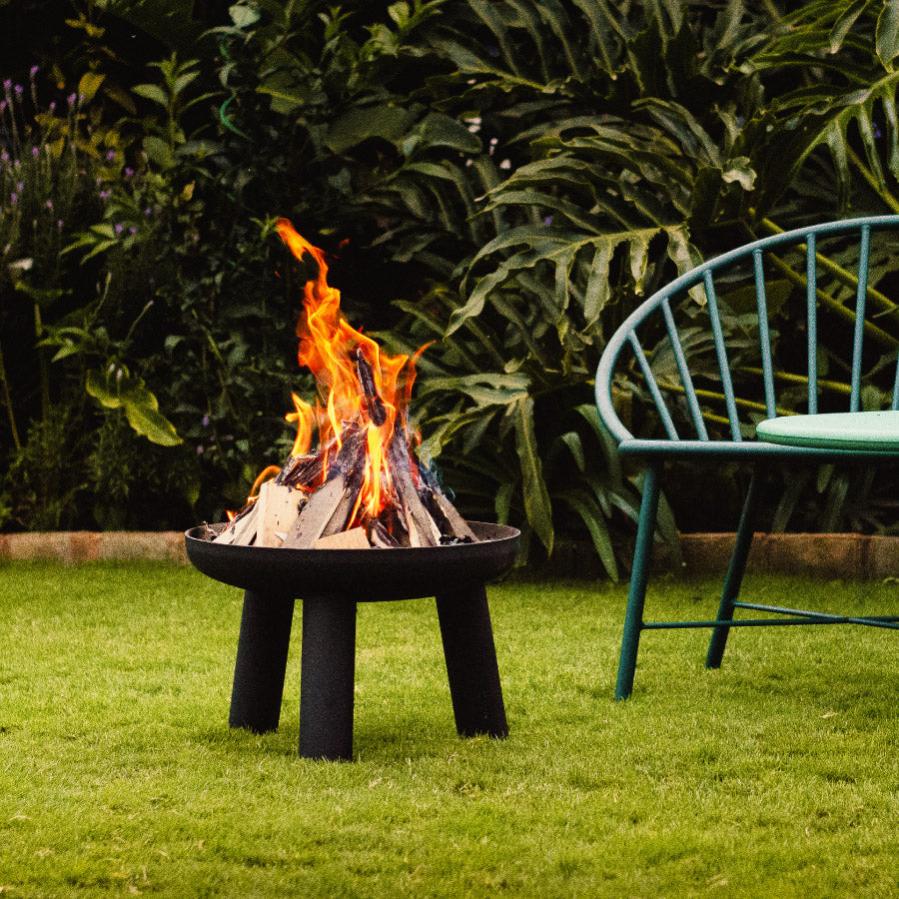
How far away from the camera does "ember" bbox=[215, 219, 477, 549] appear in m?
2.36

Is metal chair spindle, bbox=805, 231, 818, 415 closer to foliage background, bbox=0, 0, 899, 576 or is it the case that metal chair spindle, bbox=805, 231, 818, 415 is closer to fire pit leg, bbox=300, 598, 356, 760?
foliage background, bbox=0, 0, 899, 576

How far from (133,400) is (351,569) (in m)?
2.45

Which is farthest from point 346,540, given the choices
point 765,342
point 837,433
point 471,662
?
point 765,342

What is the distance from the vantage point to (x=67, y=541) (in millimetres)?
4402

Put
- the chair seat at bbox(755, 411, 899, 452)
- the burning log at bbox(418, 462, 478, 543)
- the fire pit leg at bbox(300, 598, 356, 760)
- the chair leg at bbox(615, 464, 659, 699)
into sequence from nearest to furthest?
the chair seat at bbox(755, 411, 899, 452) → the fire pit leg at bbox(300, 598, 356, 760) → the burning log at bbox(418, 462, 478, 543) → the chair leg at bbox(615, 464, 659, 699)

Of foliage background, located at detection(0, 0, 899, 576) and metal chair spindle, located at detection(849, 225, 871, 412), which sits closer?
metal chair spindle, located at detection(849, 225, 871, 412)

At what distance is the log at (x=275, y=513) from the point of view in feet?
7.79

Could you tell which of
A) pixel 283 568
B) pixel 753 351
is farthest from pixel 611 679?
pixel 753 351

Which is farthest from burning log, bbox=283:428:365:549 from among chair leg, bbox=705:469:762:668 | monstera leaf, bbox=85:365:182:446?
monstera leaf, bbox=85:365:182:446

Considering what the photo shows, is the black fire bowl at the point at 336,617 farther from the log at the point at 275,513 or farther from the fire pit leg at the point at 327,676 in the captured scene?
the log at the point at 275,513

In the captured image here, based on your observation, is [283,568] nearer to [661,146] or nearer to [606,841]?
[606,841]

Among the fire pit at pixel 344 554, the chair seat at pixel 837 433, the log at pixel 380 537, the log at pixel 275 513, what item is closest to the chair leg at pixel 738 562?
the chair seat at pixel 837 433

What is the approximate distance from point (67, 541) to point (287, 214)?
1266mm

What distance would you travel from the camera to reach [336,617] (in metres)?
2.24
